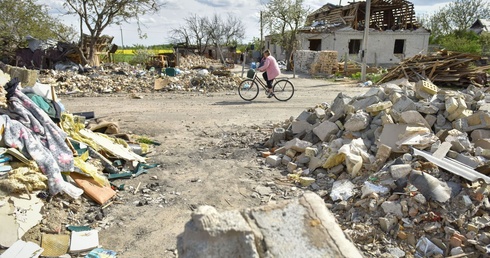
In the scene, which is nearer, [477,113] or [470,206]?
[470,206]

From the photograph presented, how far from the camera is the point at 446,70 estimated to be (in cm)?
1395

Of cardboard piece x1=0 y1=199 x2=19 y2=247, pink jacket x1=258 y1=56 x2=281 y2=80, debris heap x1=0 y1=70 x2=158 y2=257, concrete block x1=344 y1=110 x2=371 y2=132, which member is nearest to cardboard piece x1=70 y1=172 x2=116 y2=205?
debris heap x1=0 y1=70 x2=158 y2=257

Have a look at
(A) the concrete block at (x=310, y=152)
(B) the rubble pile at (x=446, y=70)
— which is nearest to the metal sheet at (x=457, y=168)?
(A) the concrete block at (x=310, y=152)

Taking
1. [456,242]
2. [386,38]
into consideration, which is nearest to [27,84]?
[456,242]

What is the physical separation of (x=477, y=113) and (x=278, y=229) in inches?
179

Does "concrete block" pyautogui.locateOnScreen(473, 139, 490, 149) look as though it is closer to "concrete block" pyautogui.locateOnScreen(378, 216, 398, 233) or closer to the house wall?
"concrete block" pyautogui.locateOnScreen(378, 216, 398, 233)

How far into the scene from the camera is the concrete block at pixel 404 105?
17.9ft

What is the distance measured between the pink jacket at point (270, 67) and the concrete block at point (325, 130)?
496 cm

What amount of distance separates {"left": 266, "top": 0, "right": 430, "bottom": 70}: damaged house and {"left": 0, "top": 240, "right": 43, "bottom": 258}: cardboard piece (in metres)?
27.0

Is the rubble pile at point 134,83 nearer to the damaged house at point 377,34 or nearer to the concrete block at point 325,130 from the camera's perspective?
the concrete block at point 325,130

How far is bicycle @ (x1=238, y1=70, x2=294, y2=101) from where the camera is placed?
37.1ft

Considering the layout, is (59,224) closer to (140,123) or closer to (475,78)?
(140,123)

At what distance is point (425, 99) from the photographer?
579cm

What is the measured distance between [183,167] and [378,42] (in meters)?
26.9
